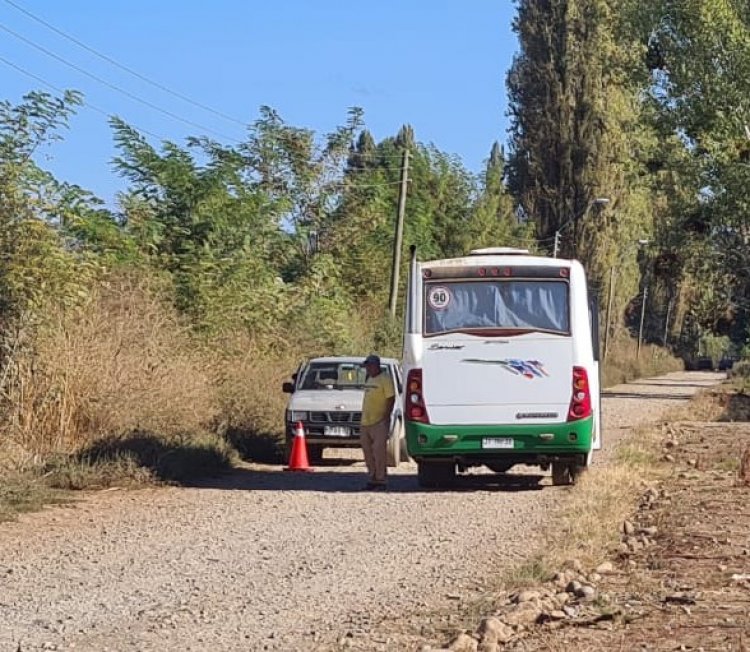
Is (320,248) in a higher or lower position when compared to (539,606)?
higher

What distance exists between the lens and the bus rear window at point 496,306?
18.4 metres

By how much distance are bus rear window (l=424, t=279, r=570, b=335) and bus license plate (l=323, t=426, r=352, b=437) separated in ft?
13.0

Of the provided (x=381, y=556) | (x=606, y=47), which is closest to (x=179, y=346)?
(x=381, y=556)

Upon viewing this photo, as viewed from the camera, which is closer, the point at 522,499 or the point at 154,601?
the point at 154,601

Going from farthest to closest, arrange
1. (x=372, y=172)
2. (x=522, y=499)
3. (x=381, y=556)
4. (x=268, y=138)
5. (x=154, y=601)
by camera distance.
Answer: (x=372, y=172)
(x=268, y=138)
(x=522, y=499)
(x=381, y=556)
(x=154, y=601)

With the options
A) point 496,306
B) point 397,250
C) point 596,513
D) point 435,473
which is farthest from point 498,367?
point 397,250

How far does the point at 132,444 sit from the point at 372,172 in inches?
890

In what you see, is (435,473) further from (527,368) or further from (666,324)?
(666,324)

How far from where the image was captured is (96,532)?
46.9ft

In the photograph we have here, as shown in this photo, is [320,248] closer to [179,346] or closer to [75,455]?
[179,346]

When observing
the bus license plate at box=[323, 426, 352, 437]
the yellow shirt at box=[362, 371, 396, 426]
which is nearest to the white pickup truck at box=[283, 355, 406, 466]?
the bus license plate at box=[323, 426, 352, 437]

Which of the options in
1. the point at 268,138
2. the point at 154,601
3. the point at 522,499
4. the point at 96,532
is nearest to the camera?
the point at 154,601

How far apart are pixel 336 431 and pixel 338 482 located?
2.08 metres

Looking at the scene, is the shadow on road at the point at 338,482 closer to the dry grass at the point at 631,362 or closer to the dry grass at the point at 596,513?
the dry grass at the point at 596,513
